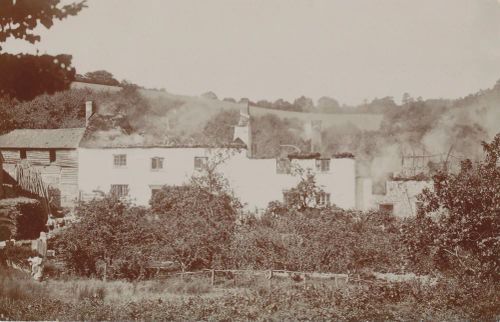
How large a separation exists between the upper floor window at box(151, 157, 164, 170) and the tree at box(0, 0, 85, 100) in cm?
604

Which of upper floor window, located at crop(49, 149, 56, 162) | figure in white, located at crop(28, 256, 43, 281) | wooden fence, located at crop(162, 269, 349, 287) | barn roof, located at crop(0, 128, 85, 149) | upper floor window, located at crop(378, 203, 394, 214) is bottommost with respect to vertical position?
wooden fence, located at crop(162, 269, 349, 287)

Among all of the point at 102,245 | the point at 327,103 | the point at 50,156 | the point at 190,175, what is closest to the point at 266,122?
the point at 327,103

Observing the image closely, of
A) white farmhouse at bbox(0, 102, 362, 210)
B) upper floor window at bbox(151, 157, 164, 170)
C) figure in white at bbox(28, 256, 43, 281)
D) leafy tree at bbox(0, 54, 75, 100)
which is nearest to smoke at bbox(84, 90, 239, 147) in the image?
white farmhouse at bbox(0, 102, 362, 210)

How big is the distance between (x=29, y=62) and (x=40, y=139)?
265cm

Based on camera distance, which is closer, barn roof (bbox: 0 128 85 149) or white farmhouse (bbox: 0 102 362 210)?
barn roof (bbox: 0 128 85 149)

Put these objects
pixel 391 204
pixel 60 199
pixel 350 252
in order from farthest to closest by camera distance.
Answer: pixel 391 204, pixel 350 252, pixel 60 199

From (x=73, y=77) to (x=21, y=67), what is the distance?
0.70m

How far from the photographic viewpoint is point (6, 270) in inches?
342

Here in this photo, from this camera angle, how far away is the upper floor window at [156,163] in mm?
13406

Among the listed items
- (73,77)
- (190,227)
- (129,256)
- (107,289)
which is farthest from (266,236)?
(73,77)

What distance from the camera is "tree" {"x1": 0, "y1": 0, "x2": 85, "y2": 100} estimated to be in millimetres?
7227

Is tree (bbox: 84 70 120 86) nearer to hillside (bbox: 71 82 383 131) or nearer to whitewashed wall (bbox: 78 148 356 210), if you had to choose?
hillside (bbox: 71 82 383 131)

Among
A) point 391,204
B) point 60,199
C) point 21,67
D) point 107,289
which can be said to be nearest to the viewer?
point 21,67

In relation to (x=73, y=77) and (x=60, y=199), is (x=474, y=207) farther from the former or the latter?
(x=60, y=199)
